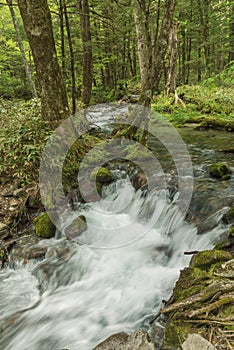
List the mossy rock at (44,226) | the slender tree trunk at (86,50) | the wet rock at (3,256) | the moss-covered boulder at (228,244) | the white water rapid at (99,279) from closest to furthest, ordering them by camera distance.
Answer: the white water rapid at (99,279) → the moss-covered boulder at (228,244) → the wet rock at (3,256) → the mossy rock at (44,226) → the slender tree trunk at (86,50)

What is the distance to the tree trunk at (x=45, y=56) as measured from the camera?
5508 mm

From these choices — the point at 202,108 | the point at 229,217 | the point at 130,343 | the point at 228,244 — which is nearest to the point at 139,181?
the point at 229,217

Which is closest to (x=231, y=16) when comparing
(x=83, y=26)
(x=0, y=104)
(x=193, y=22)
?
(x=193, y=22)

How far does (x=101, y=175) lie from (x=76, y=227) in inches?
65.2

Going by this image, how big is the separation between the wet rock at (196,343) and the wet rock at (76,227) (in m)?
3.43

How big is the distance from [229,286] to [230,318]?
36 centimetres

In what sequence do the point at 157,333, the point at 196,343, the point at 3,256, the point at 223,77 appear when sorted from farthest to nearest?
the point at 3,256 < the point at 223,77 < the point at 157,333 < the point at 196,343

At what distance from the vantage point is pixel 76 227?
5594 millimetres

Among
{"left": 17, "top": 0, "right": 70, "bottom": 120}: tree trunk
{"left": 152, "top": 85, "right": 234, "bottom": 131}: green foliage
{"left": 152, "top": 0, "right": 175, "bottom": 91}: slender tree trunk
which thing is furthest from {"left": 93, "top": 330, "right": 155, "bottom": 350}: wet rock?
{"left": 152, "top": 85, "right": 234, "bottom": 131}: green foliage

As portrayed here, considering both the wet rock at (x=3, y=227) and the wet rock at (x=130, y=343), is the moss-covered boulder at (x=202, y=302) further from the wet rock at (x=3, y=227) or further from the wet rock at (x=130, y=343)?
the wet rock at (x=3, y=227)

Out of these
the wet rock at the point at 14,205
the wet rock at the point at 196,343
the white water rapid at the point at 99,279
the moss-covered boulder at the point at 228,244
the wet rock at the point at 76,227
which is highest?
the wet rock at the point at 196,343

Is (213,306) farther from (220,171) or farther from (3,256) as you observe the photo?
(220,171)

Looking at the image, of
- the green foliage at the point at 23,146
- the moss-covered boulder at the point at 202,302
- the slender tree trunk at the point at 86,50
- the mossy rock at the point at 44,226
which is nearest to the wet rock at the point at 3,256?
the mossy rock at the point at 44,226

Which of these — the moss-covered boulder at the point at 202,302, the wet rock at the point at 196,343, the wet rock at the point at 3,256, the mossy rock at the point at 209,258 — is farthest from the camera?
the wet rock at the point at 3,256
